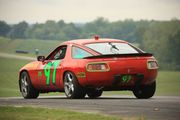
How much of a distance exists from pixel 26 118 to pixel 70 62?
17.7ft

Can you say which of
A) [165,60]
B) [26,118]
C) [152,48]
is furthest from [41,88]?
[152,48]

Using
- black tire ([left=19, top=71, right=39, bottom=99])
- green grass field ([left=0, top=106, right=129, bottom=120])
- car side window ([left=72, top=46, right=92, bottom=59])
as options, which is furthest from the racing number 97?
green grass field ([left=0, top=106, right=129, bottom=120])

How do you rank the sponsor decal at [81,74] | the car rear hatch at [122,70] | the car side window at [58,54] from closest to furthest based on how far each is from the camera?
the car rear hatch at [122,70]
the sponsor decal at [81,74]
the car side window at [58,54]

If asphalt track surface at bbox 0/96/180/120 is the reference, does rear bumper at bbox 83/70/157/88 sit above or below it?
above

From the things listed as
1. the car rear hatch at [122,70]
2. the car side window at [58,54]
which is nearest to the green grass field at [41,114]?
the car rear hatch at [122,70]

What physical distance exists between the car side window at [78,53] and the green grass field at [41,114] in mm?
3466

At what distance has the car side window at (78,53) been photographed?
19564 millimetres

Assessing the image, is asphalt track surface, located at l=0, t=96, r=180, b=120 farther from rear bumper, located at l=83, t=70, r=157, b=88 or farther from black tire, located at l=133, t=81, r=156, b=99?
black tire, located at l=133, t=81, r=156, b=99

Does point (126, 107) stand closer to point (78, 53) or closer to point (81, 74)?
point (81, 74)

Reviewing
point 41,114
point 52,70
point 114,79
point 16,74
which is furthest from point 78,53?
point 16,74

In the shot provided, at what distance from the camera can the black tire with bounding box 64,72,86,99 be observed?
19.5 metres

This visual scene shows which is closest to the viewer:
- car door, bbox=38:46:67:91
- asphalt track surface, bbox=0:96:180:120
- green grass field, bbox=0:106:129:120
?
green grass field, bbox=0:106:129:120

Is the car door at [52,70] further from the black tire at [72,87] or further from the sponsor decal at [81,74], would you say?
the sponsor decal at [81,74]

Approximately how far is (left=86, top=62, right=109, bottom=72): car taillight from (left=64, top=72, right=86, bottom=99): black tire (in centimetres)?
49
